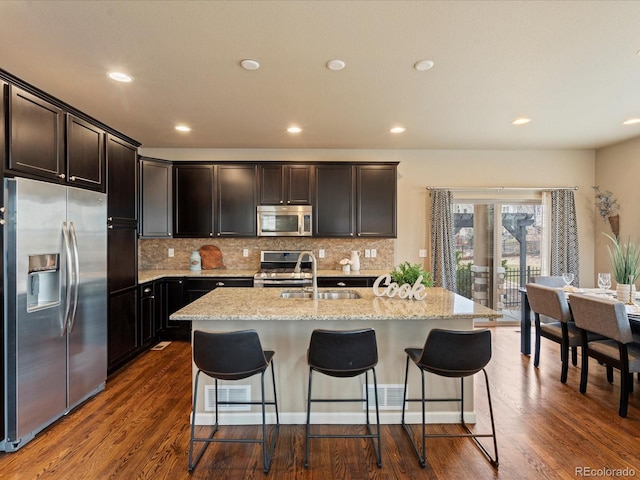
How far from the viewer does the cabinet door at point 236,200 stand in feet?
15.3

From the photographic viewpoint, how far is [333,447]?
2199 mm

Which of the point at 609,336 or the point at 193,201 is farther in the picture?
the point at 193,201

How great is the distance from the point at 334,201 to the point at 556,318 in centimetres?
289

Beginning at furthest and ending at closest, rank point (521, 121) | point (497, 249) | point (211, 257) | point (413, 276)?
1. point (497, 249)
2. point (211, 257)
3. point (521, 121)
4. point (413, 276)

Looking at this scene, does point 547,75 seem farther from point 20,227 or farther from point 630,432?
point 20,227

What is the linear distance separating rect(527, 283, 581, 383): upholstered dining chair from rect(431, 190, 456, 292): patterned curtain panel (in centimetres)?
126

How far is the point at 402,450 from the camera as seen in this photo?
217cm

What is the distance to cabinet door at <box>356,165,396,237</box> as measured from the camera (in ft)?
15.3

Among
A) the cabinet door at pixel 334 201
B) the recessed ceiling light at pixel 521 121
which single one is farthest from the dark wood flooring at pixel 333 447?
the recessed ceiling light at pixel 521 121

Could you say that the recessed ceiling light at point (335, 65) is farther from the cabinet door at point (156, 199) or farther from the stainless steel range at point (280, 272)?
the cabinet door at point (156, 199)

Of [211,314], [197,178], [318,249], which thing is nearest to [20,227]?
[211,314]

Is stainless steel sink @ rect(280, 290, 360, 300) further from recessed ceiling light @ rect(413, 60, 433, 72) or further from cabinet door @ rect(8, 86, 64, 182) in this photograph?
cabinet door @ rect(8, 86, 64, 182)

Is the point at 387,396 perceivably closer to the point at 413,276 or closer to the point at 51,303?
the point at 413,276

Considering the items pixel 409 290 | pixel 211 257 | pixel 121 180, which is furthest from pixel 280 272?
pixel 409 290
